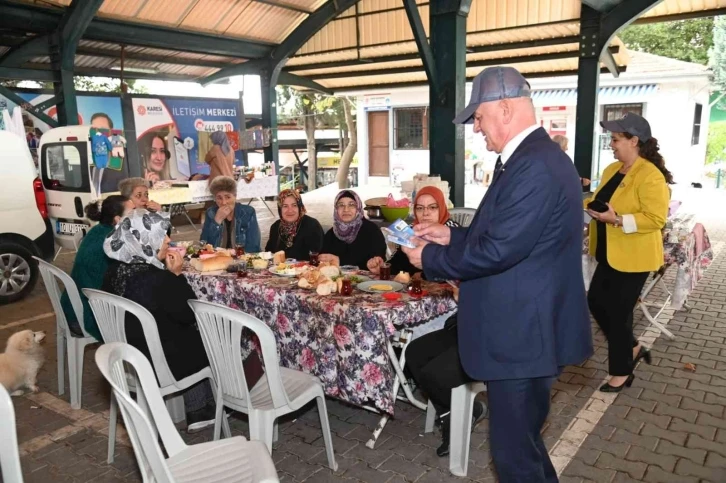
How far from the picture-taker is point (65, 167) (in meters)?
8.23

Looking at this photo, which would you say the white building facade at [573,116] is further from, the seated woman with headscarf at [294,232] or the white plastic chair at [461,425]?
the white plastic chair at [461,425]

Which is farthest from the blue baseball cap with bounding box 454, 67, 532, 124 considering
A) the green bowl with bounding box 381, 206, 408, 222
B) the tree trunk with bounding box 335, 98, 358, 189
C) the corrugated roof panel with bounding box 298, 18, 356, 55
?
the tree trunk with bounding box 335, 98, 358, 189

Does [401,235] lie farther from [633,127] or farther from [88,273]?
[88,273]

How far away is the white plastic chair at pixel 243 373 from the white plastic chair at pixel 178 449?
1.35 feet

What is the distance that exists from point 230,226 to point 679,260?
171 inches

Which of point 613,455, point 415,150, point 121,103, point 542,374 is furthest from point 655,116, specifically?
point 542,374

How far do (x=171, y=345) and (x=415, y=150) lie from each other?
1742cm

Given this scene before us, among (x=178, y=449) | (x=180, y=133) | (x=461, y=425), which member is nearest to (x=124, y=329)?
(x=178, y=449)

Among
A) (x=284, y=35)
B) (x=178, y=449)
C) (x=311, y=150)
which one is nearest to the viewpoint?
(x=178, y=449)

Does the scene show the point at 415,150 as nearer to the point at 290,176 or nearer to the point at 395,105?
the point at 395,105

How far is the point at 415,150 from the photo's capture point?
19.9 meters

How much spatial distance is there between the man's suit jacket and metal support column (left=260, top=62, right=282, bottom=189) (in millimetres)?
11900

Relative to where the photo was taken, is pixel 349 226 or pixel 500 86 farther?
pixel 349 226

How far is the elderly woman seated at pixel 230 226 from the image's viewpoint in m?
5.26
